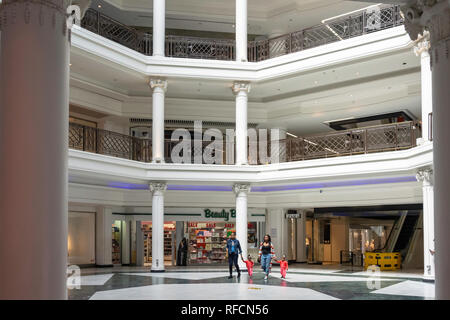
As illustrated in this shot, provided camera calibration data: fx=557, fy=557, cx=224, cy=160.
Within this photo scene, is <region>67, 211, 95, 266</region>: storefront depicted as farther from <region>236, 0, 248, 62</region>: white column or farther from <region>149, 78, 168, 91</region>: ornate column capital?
<region>236, 0, 248, 62</region>: white column

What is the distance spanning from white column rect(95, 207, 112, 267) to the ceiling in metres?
8.17

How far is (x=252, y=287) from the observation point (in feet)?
45.4

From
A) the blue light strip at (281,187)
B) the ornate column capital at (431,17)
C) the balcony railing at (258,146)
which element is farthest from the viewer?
the blue light strip at (281,187)

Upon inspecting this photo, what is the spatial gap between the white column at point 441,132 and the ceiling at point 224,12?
18.4 m

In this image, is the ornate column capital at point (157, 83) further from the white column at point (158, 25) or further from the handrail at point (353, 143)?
the handrail at point (353, 143)

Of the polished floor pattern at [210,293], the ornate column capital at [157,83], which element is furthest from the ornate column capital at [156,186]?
the polished floor pattern at [210,293]

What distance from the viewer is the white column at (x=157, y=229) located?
19375mm

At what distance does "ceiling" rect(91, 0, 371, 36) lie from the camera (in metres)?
22.7

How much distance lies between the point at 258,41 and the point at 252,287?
1088 centimetres

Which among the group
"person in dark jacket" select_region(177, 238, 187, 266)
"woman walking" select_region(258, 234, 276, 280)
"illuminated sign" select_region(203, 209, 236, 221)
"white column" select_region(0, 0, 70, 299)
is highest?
"white column" select_region(0, 0, 70, 299)

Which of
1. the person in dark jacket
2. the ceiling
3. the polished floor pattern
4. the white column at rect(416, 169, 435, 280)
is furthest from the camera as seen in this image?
the person in dark jacket

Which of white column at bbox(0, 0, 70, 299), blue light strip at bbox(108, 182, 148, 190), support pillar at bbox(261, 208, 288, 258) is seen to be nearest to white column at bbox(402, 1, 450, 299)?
white column at bbox(0, 0, 70, 299)

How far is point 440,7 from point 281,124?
64.6ft
